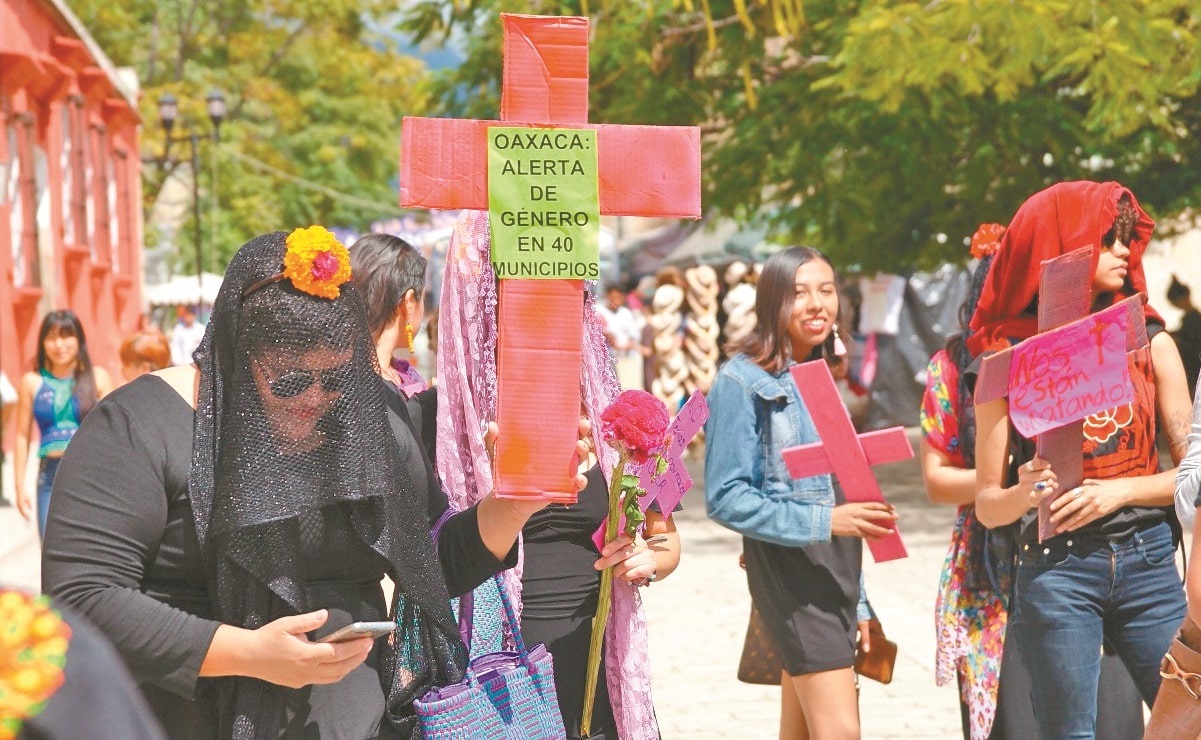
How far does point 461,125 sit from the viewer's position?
10.4 ft

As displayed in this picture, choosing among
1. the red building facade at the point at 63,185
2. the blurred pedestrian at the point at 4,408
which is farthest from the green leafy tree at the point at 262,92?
the blurred pedestrian at the point at 4,408

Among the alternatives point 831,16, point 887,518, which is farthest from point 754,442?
point 831,16

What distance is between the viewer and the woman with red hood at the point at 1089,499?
13.1 feet

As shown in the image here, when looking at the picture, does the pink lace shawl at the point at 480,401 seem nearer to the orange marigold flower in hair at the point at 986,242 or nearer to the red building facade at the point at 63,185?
the orange marigold flower in hair at the point at 986,242

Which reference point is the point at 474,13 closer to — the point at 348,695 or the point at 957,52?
the point at 957,52

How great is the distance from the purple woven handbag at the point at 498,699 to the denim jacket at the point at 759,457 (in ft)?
4.19

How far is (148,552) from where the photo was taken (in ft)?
8.77

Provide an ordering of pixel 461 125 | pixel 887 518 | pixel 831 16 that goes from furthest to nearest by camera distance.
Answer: pixel 831 16, pixel 887 518, pixel 461 125

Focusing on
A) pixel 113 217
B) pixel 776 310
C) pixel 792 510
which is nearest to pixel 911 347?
pixel 113 217

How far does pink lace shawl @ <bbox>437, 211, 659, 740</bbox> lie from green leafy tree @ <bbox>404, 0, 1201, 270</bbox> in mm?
6957

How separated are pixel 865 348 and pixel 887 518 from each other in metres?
15.6

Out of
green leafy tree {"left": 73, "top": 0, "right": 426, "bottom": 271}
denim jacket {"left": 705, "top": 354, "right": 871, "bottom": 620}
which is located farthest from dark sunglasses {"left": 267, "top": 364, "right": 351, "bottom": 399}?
green leafy tree {"left": 73, "top": 0, "right": 426, "bottom": 271}

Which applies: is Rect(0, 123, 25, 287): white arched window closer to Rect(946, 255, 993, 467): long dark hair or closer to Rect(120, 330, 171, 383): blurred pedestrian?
Rect(120, 330, 171, 383): blurred pedestrian

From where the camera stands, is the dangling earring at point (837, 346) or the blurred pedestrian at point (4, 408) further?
the blurred pedestrian at point (4, 408)
